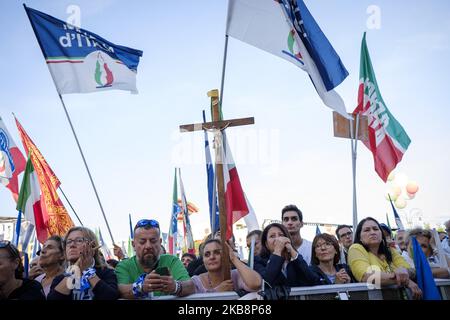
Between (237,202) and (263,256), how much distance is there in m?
0.76

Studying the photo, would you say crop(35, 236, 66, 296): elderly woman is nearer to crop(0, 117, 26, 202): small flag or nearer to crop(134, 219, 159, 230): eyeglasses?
crop(134, 219, 159, 230): eyeglasses

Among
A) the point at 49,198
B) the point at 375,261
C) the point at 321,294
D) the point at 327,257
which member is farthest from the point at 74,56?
the point at 375,261

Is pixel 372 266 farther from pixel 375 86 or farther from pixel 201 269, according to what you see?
pixel 375 86

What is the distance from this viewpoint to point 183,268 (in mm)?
3699

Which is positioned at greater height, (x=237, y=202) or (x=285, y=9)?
(x=285, y=9)

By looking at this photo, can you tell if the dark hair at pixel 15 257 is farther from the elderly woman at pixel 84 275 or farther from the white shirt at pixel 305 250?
the white shirt at pixel 305 250

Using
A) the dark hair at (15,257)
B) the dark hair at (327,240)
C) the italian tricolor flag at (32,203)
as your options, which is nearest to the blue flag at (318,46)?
the dark hair at (327,240)

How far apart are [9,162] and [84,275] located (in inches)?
232

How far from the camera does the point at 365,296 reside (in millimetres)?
3270

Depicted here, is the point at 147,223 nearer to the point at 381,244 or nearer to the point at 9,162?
the point at 381,244

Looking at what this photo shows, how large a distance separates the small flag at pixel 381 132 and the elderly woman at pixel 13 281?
17.0 ft

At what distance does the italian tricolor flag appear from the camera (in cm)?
662
